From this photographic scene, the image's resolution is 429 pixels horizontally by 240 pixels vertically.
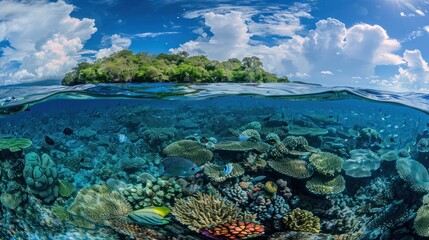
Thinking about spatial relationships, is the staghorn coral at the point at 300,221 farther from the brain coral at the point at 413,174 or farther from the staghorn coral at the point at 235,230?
the brain coral at the point at 413,174

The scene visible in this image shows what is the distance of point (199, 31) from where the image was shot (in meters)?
6.88

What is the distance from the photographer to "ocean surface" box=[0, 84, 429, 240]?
6625 millimetres

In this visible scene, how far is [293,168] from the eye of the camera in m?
6.70

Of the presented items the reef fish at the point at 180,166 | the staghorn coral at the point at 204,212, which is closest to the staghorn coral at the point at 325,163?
the staghorn coral at the point at 204,212

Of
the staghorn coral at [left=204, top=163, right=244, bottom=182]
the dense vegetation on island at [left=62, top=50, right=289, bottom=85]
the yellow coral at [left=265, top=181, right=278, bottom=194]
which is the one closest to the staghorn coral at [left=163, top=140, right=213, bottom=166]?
the staghorn coral at [left=204, top=163, right=244, bottom=182]

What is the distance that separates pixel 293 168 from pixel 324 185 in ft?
2.36

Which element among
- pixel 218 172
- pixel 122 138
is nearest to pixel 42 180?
pixel 122 138

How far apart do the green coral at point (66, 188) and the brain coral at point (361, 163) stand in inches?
A: 246

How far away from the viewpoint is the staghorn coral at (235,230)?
6512mm

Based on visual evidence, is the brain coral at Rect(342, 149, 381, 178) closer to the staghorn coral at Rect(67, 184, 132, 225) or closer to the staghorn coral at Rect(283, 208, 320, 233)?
the staghorn coral at Rect(283, 208, 320, 233)

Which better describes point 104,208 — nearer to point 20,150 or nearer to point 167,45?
point 20,150

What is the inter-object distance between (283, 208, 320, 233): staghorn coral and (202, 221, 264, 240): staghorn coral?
56 centimetres

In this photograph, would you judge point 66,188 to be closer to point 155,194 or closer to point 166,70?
point 155,194

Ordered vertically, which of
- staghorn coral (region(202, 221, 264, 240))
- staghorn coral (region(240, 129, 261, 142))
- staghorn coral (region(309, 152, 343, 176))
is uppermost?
staghorn coral (region(240, 129, 261, 142))
